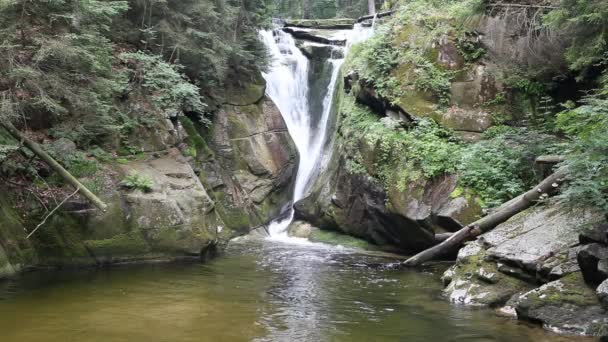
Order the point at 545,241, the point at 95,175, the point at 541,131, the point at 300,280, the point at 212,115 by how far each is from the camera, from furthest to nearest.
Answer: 1. the point at 212,115
2. the point at 541,131
3. the point at 95,175
4. the point at 300,280
5. the point at 545,241

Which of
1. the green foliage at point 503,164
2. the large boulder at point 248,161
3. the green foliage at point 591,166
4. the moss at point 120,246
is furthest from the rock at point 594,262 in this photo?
the large boulder at point 248,161

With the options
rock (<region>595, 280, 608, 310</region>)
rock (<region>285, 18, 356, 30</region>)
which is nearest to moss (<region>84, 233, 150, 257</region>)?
rock (<region>595, 280, 608, 310</region>)

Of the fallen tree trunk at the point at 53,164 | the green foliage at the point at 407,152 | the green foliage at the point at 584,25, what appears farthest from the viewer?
the green foliage at the point at 407,152

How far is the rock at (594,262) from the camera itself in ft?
22.0

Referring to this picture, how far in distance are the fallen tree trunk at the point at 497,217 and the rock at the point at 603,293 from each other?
2.69 metres

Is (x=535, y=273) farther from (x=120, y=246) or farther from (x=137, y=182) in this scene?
(x=137, y=182)

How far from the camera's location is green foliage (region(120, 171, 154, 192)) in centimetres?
1140

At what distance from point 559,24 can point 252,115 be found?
36.6 ft

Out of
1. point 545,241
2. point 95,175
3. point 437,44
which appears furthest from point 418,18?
Answer: point 95,175

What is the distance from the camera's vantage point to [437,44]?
14.9m

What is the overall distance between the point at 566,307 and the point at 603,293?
624mm

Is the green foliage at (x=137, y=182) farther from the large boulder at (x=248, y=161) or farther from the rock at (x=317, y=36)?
the rock at (x=317, y=36)

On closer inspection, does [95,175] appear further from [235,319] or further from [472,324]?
[472,324]

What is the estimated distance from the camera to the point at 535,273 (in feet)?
26.1
